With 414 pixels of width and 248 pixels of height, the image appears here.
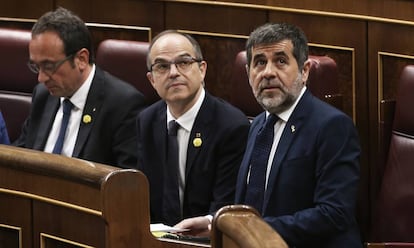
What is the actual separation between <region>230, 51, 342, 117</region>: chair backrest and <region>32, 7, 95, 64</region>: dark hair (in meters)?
0.29

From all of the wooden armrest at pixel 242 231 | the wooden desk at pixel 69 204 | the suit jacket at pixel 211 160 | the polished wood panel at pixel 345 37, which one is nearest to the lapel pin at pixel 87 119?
the suit jacket at pixel 211 160

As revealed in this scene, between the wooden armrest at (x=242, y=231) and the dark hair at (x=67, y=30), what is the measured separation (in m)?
0.94

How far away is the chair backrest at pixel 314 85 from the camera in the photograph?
2.00m

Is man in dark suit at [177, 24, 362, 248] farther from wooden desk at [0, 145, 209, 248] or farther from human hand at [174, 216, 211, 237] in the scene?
wooden desk at [0, 145, 209, 248]

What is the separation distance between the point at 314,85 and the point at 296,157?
1.17ft

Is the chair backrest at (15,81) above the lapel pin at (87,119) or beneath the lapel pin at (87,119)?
above

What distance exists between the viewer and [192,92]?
1.89m

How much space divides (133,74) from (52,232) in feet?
2.08

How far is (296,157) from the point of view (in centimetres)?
165

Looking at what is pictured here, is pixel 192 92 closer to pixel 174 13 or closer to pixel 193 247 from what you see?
pixel 193 247

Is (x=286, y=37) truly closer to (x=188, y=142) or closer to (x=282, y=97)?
(x=282, y=97)

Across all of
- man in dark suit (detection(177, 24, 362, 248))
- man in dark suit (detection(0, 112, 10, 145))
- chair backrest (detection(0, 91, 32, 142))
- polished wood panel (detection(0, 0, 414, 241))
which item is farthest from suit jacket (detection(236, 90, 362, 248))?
chair backrest (detection(0, 91, 32, 142))

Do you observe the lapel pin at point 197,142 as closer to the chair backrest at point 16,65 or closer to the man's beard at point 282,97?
the man's beard at point 282,97

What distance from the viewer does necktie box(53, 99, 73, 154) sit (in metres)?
2.08
